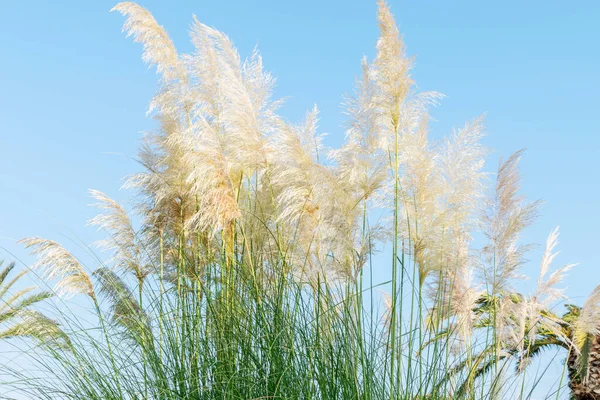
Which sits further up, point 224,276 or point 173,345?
point 224,276

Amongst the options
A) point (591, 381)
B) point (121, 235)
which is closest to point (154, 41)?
point (121, 235)

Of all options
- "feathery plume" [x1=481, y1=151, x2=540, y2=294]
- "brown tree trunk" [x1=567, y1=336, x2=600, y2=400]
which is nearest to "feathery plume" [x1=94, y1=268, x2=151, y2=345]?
"feathery plume" [x1=481, y1=151, x2=540, y2=294]

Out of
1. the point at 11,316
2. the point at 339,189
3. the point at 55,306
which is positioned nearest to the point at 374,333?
the point at 339,189

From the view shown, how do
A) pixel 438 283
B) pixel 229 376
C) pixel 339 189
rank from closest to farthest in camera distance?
pixel 229 376, pixel 339 189, pixel 438 283

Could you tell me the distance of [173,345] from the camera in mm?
3947

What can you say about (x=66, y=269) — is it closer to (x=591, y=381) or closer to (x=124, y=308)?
(x=124, y=308)

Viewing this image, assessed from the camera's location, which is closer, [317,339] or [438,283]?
[317,339]

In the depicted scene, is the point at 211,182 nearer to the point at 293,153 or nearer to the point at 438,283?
the point at 293,153

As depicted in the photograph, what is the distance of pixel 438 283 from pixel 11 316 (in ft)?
9.15

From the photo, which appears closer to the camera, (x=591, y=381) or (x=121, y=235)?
(x=121, y=235)

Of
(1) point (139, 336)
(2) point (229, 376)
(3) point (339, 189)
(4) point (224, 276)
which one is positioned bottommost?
(2) point (229, 376)

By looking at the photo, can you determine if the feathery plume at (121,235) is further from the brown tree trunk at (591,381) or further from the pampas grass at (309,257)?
the brown tree trunk at (591,381)

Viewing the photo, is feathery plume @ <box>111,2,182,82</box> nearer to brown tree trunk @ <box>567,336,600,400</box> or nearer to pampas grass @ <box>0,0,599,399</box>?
pampas grass @ <box>0,0,599,399</box>

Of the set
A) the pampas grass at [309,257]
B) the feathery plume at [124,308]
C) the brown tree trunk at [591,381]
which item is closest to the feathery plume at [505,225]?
the pampas grass at [309,257]
